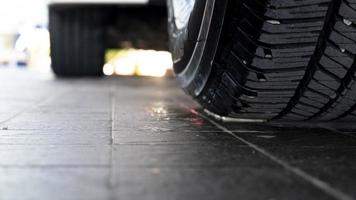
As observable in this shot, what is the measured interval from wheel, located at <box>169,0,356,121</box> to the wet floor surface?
0.11 meters

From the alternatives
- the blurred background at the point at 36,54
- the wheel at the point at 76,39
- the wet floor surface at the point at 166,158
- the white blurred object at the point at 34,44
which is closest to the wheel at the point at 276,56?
the wet floor surface at the point at 166,158

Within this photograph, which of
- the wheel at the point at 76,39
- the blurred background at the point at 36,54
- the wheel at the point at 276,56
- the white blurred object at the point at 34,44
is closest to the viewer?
the wheel at the point at 276,56

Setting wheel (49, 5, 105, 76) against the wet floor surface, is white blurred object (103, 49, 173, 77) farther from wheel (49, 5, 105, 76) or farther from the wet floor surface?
the wet floor surface

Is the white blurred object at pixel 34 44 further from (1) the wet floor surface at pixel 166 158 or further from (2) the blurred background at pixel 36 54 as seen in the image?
(1) the wet floor surface at pixel 166 158

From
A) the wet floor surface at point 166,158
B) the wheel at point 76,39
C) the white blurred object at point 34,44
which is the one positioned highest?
the wet floor surface at point 166,158

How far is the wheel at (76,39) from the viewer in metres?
4.81

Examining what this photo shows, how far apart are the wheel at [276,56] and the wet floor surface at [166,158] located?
11 centimetres

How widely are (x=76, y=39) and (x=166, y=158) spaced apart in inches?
145

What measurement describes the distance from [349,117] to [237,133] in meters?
0.46

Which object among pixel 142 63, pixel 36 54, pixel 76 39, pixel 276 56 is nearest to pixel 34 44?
pixel 36 54

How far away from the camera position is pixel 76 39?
496 centimetres

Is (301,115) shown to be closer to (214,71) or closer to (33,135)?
(214,71)

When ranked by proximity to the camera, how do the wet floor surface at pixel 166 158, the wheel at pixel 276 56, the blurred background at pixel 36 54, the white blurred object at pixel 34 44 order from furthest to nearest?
1. the white blurred object at pixel 34 44
2. the blurred background at pixel 36 54
3. the wheel at pixel 276 56
4. the wet floor surface at pixel 166 158

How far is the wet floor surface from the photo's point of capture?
1.15 m
